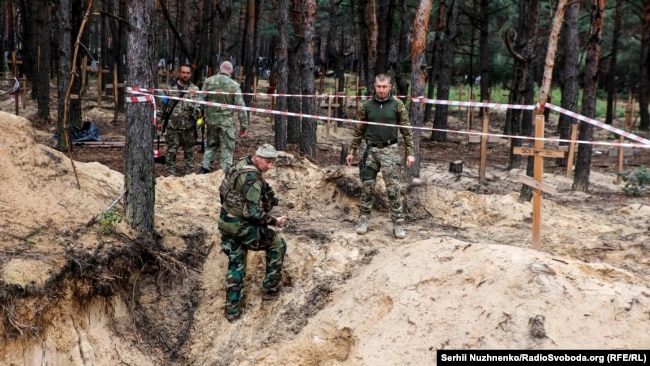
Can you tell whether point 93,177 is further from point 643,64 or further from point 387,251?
point 643,64

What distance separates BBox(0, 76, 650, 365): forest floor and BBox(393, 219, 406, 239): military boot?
25cm

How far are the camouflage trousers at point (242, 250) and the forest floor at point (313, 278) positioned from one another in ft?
0.75

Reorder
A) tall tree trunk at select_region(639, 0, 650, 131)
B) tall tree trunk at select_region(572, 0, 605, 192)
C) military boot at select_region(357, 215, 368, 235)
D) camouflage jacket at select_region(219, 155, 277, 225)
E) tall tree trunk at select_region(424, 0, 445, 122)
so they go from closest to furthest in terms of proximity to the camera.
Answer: camouflage jacket at select_region(219, 155, 277, 225) < military boot at select_region(357, 215, 368, 235) < tall tree trunk at select_region(572, 0, 605, 192) < tall tree trunk at select_region(424, 0, 445, 122) < tall tree trunk at select_region(639, 0, 650, 131)

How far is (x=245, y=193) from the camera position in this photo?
6.21 m

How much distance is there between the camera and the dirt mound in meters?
5.13

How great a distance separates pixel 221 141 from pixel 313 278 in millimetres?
4413

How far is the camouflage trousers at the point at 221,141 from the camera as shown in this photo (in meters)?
10.5

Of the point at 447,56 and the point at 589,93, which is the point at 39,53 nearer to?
the point at 447,56

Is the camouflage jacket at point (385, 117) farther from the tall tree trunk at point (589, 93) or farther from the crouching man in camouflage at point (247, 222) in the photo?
the tall tree trunk at point (589, 93)

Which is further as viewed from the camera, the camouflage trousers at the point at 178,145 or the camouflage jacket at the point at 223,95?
the camouflage trousers at the point at 178,145

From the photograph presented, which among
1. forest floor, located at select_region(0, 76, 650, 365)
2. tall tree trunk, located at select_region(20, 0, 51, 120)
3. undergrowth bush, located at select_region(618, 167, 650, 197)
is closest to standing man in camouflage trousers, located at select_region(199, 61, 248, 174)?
forest floor, located at select_region(0, 76, 650, 365)

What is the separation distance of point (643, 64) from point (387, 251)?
2168cm

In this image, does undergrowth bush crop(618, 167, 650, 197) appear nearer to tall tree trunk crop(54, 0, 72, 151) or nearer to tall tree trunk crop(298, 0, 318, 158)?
tall tree trunk crop(298, 0, 318, 158)

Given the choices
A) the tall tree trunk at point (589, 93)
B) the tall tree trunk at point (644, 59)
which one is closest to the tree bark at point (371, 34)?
the tall tree trunk at point (589, 93)
